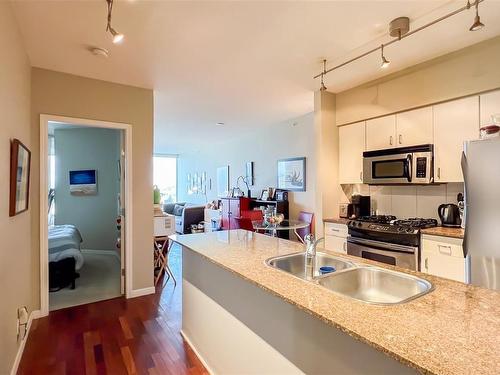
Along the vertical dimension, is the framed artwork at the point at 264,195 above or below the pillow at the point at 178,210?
above

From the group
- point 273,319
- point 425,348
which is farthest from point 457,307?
point 273,319

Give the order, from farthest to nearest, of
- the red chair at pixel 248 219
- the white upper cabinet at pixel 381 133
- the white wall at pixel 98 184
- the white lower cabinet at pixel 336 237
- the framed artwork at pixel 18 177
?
→ the white wall at pixel 98 184
the red chair at pixel 248 219
the white lower cabinet at pixel 336 237
the white upper cabinet at pixel 381 133
the framed artwork at pixel 18 177

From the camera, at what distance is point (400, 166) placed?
304 cm

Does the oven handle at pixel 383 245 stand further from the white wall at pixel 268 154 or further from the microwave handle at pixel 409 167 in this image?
the white wall at pixel 268 154

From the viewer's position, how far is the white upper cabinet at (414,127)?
2.90m

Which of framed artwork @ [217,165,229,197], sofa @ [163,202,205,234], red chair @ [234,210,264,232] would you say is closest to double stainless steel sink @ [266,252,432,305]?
red chair @ [234,210,264,232]

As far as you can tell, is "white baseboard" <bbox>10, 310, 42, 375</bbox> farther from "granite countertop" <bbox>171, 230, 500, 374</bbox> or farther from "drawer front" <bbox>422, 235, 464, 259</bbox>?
"drawer front" <bbox>422, 235, 464, 259</bbox>

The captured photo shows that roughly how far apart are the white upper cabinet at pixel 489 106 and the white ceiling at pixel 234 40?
1.60 feet

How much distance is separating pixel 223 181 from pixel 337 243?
4.56 meters

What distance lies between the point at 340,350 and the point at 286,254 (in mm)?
824

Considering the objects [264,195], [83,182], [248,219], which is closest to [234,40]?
[248,219]

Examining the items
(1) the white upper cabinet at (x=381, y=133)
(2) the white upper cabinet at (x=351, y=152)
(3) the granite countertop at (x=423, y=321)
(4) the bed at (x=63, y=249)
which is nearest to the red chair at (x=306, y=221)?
(2) the white upper cabinet at (x=351, y=152)

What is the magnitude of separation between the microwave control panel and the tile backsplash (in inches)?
14.9

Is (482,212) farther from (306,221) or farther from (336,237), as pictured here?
(306,221)
